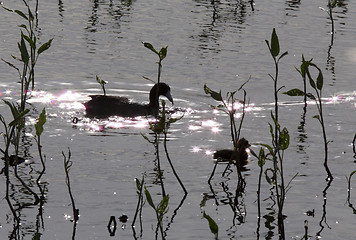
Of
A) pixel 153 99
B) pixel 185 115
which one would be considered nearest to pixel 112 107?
pixel 153 99

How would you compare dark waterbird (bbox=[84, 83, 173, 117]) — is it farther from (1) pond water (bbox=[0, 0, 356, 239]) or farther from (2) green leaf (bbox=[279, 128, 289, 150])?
(2) green leaf (bbox=[279, 128, 289, 150])

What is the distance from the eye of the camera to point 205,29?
1848cm

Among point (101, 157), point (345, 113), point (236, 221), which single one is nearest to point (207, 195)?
point (236, 221)

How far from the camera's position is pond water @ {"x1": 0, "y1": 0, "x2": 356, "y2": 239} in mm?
7242

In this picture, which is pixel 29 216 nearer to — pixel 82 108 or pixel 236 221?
pixel 236 221

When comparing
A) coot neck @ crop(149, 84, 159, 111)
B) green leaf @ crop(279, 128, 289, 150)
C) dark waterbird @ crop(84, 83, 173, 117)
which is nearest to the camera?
green leaf @ crop(279, 128, 289, 150)

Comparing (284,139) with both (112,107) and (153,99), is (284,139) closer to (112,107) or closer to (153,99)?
(112,107)

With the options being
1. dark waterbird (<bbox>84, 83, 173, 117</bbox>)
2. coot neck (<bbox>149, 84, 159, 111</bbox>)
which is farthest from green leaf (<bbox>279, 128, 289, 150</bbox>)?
coot neck (<bbox>149, 84, 159, 111</bbox>)

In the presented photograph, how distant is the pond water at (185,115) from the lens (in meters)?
7.24

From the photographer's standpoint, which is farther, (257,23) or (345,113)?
(257,23)

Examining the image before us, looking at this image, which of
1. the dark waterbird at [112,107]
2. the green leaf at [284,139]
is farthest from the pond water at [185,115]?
the green leaf at [284,139]

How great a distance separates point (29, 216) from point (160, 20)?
12.6 metres

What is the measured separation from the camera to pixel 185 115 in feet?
39.2

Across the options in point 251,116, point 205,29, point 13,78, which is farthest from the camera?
point 205,29
